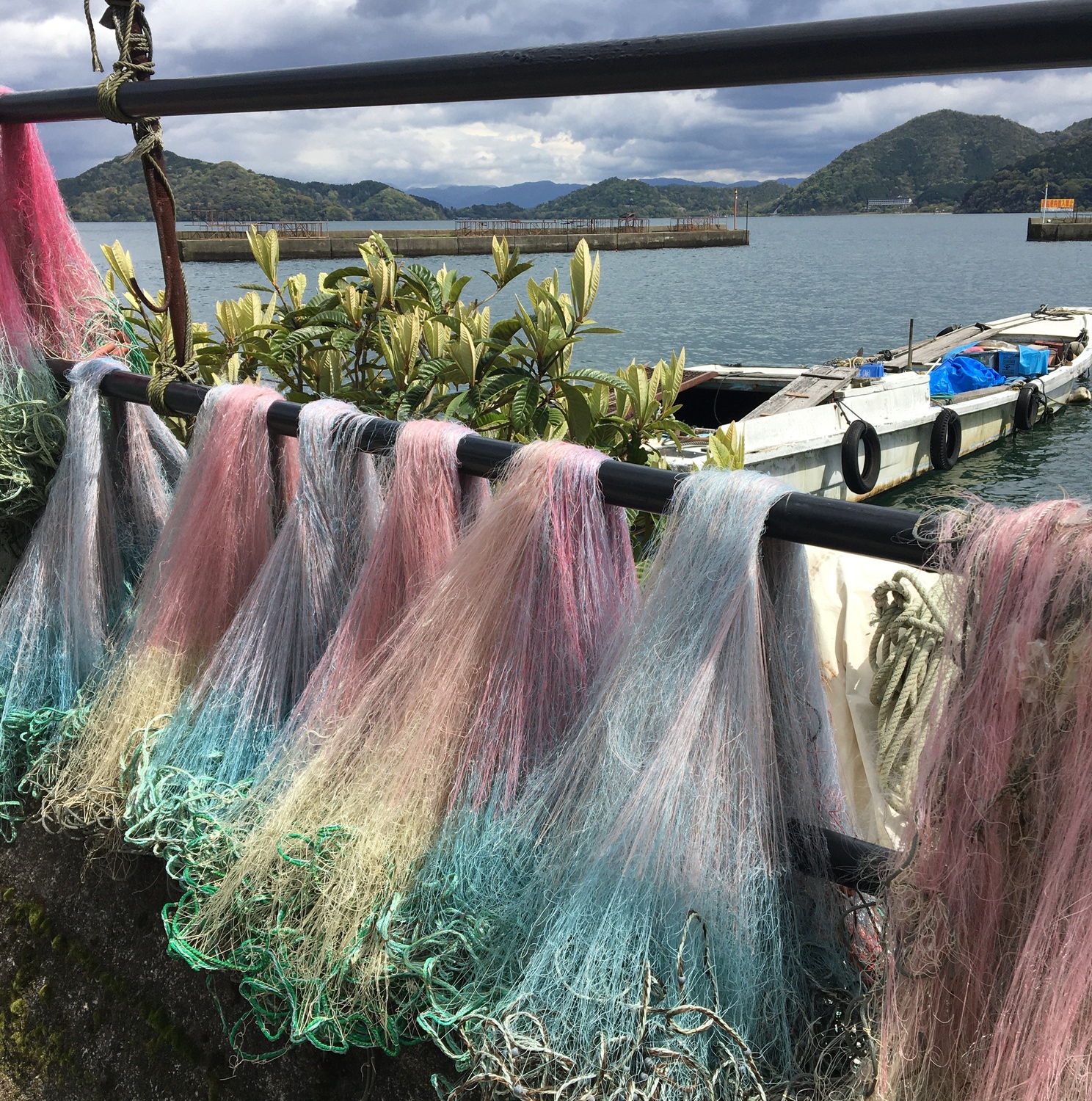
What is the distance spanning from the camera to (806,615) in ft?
4.28

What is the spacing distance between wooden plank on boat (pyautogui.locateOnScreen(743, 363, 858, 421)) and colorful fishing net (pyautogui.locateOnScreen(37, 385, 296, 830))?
36.5 feet

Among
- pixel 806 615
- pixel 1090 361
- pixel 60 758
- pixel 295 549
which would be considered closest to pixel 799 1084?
pixel 806 615

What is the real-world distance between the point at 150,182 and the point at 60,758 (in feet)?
3.97

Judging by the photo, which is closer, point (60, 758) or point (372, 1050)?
point (372, 1050)

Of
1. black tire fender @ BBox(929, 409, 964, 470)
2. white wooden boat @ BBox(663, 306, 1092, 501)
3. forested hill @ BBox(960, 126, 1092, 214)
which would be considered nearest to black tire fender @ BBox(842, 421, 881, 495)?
white wooden boat @ BBox(663, 306, 1092, 501)

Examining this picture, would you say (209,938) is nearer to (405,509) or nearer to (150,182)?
(405,509)

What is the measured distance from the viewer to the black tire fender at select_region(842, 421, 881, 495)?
1320 centimetres

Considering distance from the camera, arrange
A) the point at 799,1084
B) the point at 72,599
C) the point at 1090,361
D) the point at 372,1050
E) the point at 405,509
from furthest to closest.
Result: 1. the point at 1090,361
2. the point at 72,599
3. the point at 405,509
4. the point at 372,1050
5. the point at 799,1084

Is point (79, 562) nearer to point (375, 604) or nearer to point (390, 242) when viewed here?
point (375, 604)

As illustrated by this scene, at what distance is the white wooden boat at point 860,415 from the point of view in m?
12.6

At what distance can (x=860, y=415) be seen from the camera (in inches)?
547

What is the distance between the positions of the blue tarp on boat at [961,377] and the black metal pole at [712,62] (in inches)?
724

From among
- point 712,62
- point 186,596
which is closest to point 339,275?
point 186,596

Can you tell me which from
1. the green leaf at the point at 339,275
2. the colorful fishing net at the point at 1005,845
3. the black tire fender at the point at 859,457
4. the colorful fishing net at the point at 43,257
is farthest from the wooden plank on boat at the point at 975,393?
the colorful fishing net at the point at 1005,845
